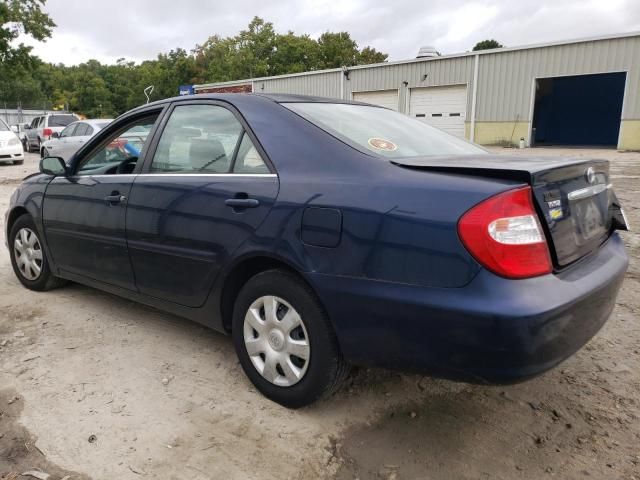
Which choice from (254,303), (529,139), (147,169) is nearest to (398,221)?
(254,303)

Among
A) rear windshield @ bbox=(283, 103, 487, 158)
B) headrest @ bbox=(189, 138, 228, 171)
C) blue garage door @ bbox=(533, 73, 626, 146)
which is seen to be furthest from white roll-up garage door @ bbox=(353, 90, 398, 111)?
headrest @ bbox=(189, 138, 228, 171)

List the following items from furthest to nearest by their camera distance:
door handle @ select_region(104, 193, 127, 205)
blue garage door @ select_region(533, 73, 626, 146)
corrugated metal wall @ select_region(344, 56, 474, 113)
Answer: blue garage door @ select_region(533, 73, 626, 146) → corrugated metal wall @ select_region(344, 56, 474, 113) → door handle @ select_region(104, 193, 127, 205)

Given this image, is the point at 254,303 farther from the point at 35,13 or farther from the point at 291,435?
the point at 35,13

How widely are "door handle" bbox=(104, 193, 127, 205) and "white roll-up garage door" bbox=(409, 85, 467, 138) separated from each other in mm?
20049

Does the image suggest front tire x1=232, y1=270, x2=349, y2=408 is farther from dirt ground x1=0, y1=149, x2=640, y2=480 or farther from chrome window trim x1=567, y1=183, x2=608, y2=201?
chrome window trim x1=567, y1=183, x2=608, y2=201

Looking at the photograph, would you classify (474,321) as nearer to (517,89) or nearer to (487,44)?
(517,89)

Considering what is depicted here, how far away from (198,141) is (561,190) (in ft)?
6.45

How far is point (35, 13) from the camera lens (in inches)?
1072

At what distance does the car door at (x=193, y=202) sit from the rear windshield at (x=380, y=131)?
39 cm

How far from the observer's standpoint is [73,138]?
47.0 feet

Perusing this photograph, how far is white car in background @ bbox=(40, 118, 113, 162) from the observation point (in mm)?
13828

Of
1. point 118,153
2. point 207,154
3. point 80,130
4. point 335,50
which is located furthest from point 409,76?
point 335,50

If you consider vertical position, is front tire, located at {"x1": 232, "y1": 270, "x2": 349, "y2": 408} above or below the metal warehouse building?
below

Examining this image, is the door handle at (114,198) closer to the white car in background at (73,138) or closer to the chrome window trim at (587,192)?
the chrome window trim at (587,192)
